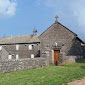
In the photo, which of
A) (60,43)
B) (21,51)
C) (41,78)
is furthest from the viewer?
(21,51)

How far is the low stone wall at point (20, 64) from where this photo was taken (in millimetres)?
13875

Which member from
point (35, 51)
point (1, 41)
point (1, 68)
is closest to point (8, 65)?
point (1, 68)

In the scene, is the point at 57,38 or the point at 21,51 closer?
the point at 57,38

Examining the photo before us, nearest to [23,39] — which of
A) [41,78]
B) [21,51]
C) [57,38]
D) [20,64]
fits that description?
[21,51]

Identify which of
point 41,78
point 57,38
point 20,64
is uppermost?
point 57,38

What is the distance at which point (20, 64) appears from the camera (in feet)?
50.0

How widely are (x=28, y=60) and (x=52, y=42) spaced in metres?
10.4

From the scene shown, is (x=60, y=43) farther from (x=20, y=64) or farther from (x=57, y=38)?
(x=20, y=64)

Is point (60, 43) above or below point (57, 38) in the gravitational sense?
below

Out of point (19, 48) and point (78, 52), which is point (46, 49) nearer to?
point (78, 52)

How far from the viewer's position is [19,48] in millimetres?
36969

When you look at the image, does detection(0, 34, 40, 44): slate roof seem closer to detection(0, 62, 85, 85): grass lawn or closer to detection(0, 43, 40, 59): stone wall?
detection(0, 43, 40, 59): stone wall

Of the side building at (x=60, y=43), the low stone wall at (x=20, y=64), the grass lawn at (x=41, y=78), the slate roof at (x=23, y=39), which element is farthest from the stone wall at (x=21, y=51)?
the grass lawn at (x=41, y=78)

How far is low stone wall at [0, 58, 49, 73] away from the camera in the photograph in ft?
45.5
